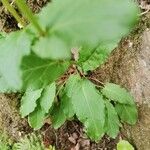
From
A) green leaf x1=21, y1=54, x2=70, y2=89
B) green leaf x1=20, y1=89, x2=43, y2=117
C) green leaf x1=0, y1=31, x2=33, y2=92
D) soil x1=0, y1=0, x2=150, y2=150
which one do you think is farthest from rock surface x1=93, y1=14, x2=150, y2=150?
green leaf x1=0, y1=31, x2=33, y2=92

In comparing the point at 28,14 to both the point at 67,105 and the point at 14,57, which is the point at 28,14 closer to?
the point at 14,57

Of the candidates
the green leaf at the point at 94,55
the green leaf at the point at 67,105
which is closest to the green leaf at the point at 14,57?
the green leaf at the point at 94,55

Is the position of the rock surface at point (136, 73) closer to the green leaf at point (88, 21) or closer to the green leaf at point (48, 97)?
the green leaf at point (48, 97)

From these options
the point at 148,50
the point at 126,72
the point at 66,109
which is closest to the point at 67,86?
the point at 66,109

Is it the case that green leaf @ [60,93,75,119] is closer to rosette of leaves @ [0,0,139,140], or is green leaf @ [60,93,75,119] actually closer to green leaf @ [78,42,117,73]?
green leaf @ [78,42,117,73]

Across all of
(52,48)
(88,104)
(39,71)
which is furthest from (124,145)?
(52,48)

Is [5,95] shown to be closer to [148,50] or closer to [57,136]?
[57,136]
